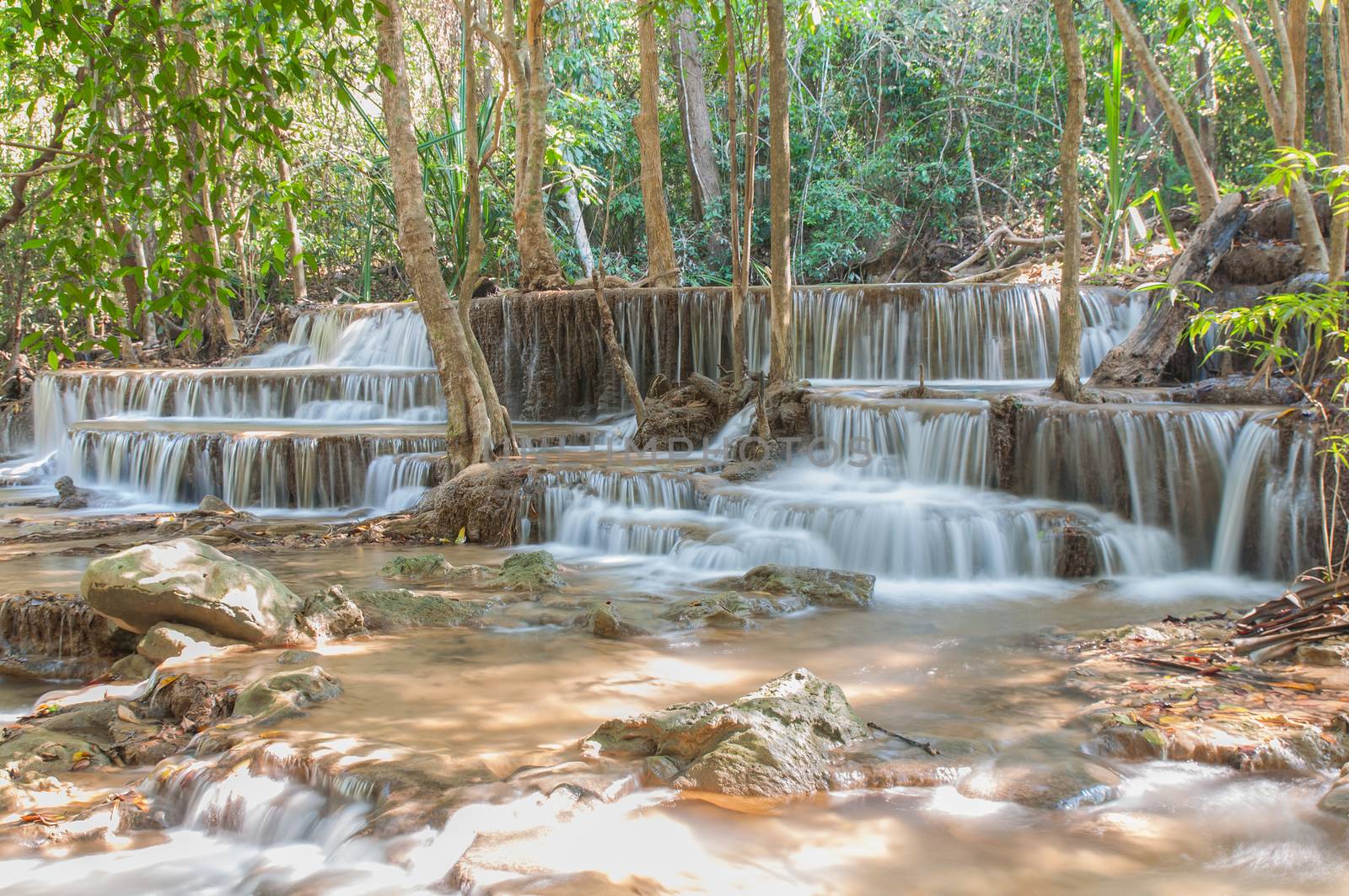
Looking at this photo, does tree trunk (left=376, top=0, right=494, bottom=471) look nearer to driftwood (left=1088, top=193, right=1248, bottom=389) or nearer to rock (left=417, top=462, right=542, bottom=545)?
rock (left=417, top=462, right=542, bottom=545)

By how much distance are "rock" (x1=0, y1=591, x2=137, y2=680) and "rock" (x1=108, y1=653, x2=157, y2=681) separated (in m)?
0.24

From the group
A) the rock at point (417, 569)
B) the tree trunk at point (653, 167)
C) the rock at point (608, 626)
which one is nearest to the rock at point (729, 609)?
the rock at point (608, 626)

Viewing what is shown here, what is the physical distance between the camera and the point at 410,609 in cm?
599

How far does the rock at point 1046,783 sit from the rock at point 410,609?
3.20 meters

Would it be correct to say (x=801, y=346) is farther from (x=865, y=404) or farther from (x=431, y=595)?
(x=431, y=595)

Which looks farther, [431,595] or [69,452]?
[69,452]

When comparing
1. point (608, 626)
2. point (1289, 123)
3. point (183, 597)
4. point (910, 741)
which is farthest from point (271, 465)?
point (1289, 123)

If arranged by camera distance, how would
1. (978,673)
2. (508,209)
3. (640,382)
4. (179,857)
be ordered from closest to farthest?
(179,857), (978,673), (640,382), (508,209)

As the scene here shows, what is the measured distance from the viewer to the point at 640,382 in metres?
13.4

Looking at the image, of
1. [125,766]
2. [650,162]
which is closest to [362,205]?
[650,162]

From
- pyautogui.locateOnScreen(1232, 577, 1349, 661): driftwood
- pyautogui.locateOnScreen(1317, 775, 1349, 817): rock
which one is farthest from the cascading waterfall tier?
pyautogui.locateOnScreen(1317, 775, 1349, 817): rock

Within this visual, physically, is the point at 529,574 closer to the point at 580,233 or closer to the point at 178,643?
the point at 178,643

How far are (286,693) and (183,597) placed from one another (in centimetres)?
130

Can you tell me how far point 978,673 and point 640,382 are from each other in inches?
346
